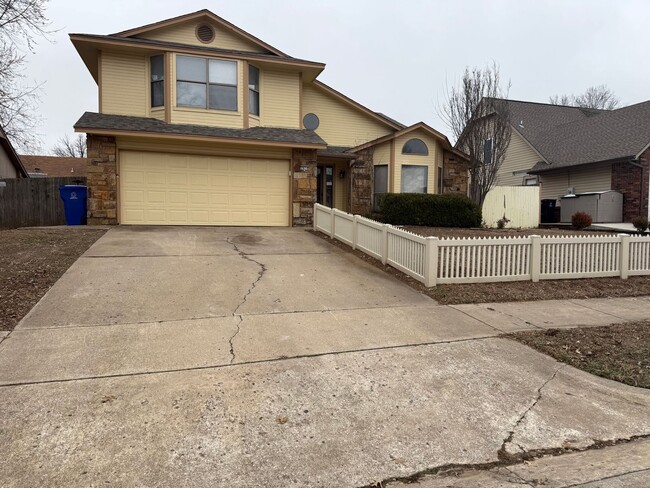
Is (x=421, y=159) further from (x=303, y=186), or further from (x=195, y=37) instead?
(x=195, y=37)

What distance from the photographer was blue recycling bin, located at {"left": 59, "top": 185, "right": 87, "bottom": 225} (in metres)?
13.2

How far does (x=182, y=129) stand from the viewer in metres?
13.3

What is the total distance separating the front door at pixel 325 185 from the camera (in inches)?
707

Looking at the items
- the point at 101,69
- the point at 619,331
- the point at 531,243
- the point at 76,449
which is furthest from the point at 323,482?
the point at 101,69

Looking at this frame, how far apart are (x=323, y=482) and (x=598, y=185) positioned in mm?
22895

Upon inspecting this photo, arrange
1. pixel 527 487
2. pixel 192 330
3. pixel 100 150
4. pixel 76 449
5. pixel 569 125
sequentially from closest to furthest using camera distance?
pixel 527 487 → pixel 76 449 → pixel 192 330 → pixel 100 150 → pixel 569 125

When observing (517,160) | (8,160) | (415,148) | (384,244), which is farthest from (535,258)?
(8,160)

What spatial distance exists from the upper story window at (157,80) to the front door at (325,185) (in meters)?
6.54

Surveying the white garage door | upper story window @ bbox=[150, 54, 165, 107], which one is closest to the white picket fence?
the white garage door

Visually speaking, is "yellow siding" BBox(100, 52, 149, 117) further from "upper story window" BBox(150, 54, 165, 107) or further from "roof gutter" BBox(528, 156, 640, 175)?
"roof gutter" BBox(528, 156, 640, 175)

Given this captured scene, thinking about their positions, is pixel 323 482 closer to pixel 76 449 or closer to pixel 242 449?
pixel 242 449

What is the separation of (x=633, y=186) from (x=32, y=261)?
2231cm

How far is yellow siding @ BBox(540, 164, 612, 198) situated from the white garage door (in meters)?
15.6

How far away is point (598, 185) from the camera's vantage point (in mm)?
21031
